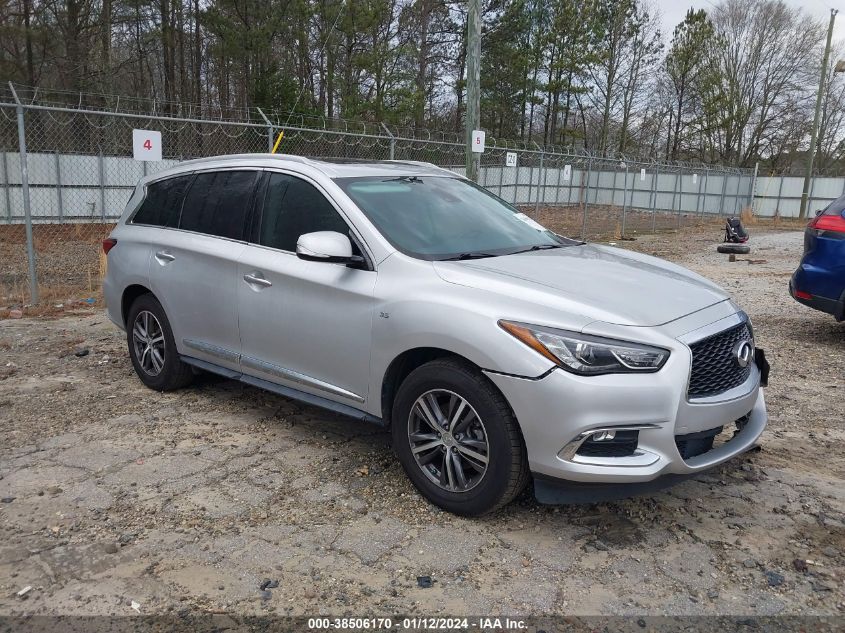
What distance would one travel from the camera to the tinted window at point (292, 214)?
4.13 metres

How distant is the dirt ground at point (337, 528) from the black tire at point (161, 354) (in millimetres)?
211

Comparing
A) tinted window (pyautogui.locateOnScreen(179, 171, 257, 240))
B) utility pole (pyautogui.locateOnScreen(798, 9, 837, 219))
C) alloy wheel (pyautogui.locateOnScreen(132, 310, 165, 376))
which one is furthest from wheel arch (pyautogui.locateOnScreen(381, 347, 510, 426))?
utility pole (pyautogui.locateOnScreen(798, 9, 837, 219))

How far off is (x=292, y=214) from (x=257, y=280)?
1.49ft

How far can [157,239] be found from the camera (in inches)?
205

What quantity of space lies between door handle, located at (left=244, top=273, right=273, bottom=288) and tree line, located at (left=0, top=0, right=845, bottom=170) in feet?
57.9

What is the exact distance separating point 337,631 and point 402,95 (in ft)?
81.4

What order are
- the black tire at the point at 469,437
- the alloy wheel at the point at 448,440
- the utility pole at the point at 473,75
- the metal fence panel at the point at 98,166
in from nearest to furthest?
the black tire at the point at 469,437, the alloy wheel at the point at 448,440, the utility pole at the point at 473,75, the metal fence panel at the point at 98,166

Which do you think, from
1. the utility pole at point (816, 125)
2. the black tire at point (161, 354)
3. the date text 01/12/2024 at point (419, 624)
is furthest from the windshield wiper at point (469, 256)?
the utility pole at point (816, 125)

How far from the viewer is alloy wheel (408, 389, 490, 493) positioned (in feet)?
11.0

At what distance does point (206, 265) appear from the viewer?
4.71 metres

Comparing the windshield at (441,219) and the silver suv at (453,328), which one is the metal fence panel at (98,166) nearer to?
the silver suv at (453,328)

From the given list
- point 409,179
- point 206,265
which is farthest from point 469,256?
point 206,265

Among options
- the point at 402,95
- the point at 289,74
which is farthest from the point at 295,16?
the point at 402,95

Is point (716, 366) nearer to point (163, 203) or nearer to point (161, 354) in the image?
point (161, 354)
